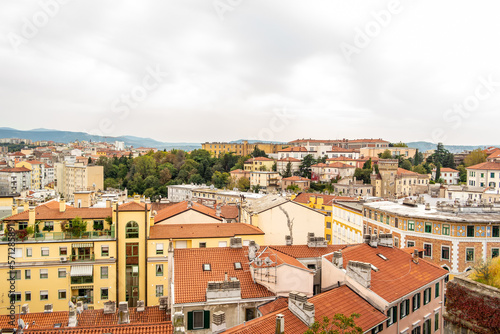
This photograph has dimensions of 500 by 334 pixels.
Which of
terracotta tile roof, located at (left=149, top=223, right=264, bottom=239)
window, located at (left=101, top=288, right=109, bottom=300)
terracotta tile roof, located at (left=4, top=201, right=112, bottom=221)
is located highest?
terracotta tile roof, located at (left=4, top=201, right=112, bottom=221)

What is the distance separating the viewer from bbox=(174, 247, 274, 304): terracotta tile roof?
1468 centimetres

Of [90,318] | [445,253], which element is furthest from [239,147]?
[90,318]

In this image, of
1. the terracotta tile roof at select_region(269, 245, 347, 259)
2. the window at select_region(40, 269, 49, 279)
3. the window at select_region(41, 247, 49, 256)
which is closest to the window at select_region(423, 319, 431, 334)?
the terracotta tile roof at select_region(269, 245, 347, 259)

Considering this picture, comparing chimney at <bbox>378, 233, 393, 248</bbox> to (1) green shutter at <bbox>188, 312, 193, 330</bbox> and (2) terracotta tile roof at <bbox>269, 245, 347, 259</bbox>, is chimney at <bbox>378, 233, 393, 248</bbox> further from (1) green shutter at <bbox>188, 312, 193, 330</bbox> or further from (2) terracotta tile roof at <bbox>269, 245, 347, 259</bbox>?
(1) green shutter at <bbox>188, 312, 193, 330</bbox>

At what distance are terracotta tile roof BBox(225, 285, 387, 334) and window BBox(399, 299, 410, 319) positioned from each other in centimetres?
197

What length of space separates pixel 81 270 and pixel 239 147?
436 ft

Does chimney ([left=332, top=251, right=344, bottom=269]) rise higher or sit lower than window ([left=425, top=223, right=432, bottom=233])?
higher

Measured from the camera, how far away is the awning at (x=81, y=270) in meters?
23.2

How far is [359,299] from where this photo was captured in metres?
14.4

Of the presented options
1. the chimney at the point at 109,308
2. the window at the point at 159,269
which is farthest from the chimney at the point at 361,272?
the window at the point at 159,269

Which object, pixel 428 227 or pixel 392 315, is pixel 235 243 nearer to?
pixel 392 315

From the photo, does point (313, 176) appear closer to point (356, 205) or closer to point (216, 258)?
point (356, 205)

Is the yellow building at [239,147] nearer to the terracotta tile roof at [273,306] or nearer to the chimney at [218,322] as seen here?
the terracotta tile roof at [273,306]

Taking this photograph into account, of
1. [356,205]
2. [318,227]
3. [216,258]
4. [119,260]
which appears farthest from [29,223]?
[356,205]
